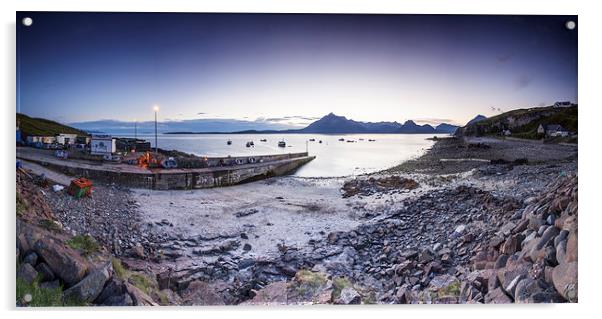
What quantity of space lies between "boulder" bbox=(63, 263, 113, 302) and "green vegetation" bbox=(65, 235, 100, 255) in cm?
19

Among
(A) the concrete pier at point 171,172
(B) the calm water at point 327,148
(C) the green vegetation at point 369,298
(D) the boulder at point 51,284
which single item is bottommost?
(C) the green vegetation at point 369,298

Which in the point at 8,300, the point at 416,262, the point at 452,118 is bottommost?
the point at 8,300

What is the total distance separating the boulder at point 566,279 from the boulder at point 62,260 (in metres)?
3.46

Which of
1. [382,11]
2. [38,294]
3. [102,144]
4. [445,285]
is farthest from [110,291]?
[382,11]

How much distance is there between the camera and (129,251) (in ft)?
10.4

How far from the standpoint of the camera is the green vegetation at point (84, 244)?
307 centimetres

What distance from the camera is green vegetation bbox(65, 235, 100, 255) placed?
10.1 feet

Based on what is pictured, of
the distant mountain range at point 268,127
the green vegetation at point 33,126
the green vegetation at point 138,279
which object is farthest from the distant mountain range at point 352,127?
the green vegetation at point 138,279

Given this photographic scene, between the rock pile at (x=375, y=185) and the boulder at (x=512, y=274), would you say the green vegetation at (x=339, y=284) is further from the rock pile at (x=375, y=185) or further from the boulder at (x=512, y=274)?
the boulder at (x=512, y=274)

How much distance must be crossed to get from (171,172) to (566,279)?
320cm

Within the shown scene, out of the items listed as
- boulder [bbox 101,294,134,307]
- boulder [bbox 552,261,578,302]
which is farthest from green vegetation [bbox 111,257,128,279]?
boulder [bbox 552,261,578,302]
